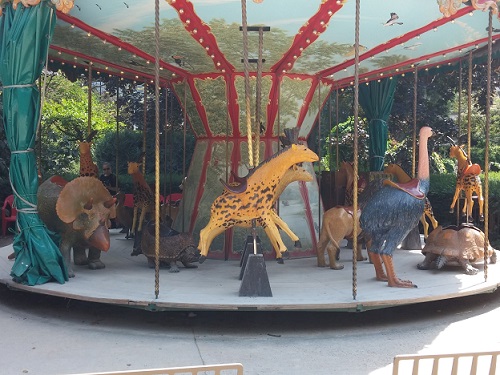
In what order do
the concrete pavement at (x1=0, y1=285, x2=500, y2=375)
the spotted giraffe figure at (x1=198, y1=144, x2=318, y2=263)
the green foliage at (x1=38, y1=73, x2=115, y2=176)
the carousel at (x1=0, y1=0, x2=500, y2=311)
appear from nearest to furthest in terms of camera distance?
the concrete pavement at (x1=0, y1=285, x2=500, y2=375), the carousel at (x1=0, y1=0, x2=500, y2=311), the spotted giraffe figure at (x1=198, y1=144, x2=318, y2=263), the green foliage at (x1=38, y1=73, x2=115, y2=176)

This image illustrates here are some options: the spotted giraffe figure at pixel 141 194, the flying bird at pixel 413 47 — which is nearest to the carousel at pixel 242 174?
the flying bird at pixel 413 47

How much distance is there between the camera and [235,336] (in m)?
5.99

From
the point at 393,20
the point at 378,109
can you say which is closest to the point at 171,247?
the point at 393,20

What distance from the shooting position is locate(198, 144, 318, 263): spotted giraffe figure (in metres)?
6.55

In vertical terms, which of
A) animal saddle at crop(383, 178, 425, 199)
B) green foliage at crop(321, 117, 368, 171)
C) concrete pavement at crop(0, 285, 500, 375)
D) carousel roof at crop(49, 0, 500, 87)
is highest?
carousel roof at crop(49, 0, 500, 87)

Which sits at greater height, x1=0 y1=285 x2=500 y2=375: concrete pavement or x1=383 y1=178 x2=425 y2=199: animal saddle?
x1=383 y1=178 x2=425 y2=199: animal saddle

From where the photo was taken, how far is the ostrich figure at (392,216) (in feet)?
21.7

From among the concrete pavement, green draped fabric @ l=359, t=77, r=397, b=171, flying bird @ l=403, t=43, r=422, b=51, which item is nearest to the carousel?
flying bird @ l=403, t=43, r=422, b=51

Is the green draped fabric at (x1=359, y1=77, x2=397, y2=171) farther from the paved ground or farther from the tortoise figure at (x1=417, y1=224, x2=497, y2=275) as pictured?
the paved ground

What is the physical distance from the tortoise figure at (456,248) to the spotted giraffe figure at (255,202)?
2329 mm

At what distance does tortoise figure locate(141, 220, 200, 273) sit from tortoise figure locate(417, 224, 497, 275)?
3040 millimetres

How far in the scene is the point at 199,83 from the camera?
9.27 meters

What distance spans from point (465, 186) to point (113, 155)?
1197 centimetres

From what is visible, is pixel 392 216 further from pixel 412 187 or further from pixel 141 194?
pixel 141 194
